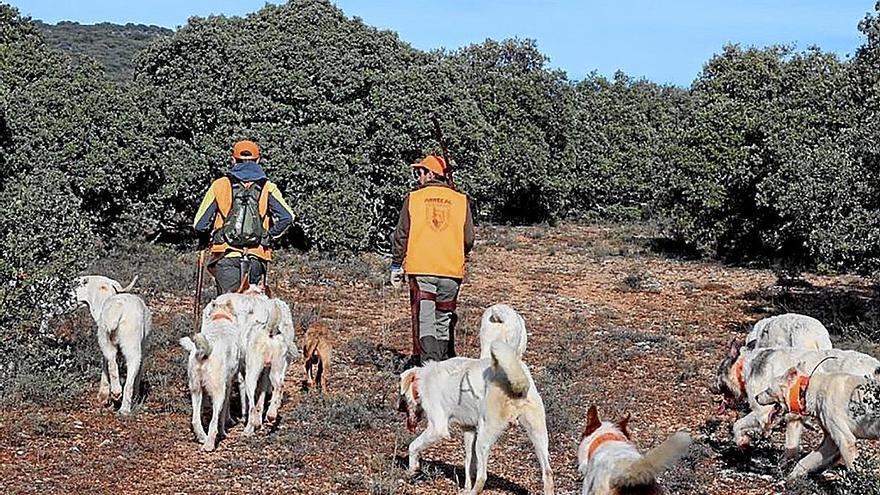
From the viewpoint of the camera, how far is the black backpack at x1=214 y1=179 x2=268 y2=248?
29.6ft

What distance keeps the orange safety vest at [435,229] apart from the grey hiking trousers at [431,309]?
9 centimetres

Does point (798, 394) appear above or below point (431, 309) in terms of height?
below

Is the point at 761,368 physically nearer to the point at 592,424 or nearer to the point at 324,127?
the point at 592,424

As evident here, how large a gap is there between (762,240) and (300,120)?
31.3ft

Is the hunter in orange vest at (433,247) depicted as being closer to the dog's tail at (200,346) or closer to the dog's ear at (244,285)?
the dog's ear at (244,285)

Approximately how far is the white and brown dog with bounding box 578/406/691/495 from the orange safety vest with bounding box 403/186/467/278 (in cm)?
360

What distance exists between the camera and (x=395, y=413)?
8.87 m

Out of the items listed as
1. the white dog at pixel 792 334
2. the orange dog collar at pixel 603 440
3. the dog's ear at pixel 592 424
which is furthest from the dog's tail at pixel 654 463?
the white dog at pixel 792 334

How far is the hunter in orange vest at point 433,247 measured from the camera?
29.1 ft

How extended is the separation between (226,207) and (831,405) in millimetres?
5133

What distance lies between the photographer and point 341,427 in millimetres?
8531

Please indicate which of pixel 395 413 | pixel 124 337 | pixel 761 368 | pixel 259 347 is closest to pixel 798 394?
pixel 761 368

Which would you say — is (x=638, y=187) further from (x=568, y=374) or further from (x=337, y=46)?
(x=568, y=374)

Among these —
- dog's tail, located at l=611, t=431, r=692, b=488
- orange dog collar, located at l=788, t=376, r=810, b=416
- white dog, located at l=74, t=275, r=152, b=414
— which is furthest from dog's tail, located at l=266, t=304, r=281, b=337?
dog's tail, located at l=611, t=431, r=692, b=488
